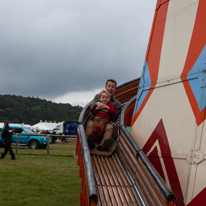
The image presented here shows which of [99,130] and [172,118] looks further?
[99,130]

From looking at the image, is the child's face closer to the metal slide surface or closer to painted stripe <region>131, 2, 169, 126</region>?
the metal slide surface

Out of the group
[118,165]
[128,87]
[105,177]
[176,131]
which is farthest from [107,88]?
[176,131]

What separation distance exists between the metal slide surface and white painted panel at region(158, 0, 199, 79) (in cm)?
124

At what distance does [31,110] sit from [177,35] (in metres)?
89.2

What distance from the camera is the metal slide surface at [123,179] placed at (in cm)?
362

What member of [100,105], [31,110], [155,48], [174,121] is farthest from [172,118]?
[31,110]

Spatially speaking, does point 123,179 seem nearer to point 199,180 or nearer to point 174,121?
point 174,121

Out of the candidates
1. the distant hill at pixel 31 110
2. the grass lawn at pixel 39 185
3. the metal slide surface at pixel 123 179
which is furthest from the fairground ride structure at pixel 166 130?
the distant hill at pixel 31 110

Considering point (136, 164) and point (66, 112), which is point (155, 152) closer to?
point (136, 164)

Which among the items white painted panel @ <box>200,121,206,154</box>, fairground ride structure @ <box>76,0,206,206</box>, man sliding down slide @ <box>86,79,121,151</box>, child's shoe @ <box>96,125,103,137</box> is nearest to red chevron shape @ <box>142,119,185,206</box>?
fairground ride structure @ <box>76,0,206,206</box>

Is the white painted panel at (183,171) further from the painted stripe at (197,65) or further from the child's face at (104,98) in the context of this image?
the child's face at (104,98)

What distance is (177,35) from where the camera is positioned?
178 inches

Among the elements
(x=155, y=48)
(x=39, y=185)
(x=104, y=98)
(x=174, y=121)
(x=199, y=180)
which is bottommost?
(x=39, y=185)

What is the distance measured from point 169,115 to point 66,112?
95.2 metres
